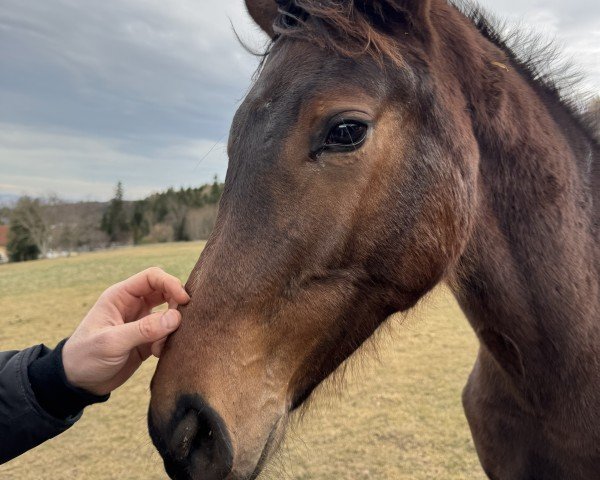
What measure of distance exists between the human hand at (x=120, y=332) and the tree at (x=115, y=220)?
2629 inches

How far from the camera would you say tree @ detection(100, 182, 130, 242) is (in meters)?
63.9

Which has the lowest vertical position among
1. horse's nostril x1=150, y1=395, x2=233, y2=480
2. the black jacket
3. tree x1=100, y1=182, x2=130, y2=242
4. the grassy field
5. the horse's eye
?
tree x1=100, y1=182, x2=130, y2=242

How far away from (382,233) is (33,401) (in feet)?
5.62

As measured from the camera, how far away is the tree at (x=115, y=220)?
63938 millimetres

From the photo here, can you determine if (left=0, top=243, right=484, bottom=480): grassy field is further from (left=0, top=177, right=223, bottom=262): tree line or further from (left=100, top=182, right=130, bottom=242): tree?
(left=100, top=182, right=130, bottom=242): tree

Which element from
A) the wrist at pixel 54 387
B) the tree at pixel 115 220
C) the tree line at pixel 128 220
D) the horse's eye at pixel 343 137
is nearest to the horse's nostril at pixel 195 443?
the wrist at pixel 54 387

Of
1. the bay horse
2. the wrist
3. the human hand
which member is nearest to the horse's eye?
the bay horse

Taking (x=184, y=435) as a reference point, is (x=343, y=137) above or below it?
above

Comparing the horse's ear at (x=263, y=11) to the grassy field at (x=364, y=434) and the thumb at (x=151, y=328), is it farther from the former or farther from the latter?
the grassy field at (x=364, y=434)

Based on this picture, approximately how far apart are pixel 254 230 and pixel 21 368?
133 centimetres

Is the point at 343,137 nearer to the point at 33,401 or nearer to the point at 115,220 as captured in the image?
the point at 33,401

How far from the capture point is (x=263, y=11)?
99.3 inches

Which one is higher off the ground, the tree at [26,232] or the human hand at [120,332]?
the human hand at [120,332]

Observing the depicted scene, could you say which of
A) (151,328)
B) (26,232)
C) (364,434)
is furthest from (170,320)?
(26,232)
